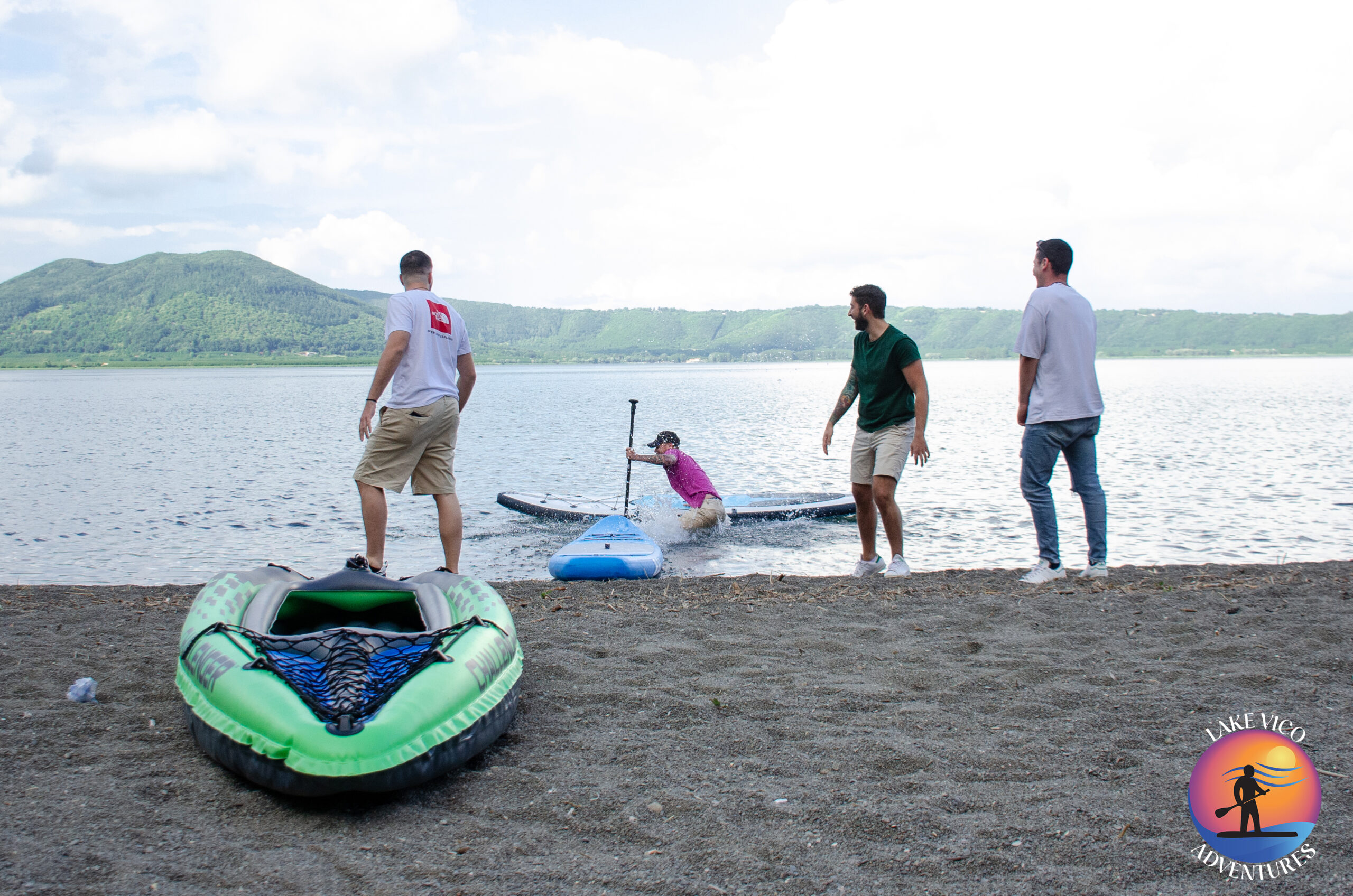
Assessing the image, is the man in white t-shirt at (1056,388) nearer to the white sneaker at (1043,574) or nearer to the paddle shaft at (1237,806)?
the white sneaker at (1043,574)

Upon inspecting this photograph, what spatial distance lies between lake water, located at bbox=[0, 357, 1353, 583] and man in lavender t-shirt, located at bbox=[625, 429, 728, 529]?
240 mm

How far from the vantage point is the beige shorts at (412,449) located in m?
6.08

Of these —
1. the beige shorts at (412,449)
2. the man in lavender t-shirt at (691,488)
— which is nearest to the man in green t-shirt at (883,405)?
the beige shorts at (412,449)

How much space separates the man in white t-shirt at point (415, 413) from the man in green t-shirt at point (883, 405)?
311 cm

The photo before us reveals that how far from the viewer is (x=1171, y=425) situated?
3039cm

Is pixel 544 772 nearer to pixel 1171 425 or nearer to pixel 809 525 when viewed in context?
pixel 809 525

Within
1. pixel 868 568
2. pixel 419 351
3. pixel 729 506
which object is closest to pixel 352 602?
pixel 419 351

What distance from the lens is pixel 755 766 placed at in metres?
3.33

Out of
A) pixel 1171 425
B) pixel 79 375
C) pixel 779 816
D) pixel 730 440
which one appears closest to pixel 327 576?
pixel 779 816

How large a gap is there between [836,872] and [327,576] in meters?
3.01

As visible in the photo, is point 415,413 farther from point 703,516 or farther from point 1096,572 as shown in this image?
point 703,516

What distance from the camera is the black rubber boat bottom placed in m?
2.92

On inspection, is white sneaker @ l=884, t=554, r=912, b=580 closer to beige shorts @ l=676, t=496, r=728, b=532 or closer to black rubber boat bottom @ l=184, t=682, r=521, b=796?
beige shorts @ l=676, t=496, r=728, b=532

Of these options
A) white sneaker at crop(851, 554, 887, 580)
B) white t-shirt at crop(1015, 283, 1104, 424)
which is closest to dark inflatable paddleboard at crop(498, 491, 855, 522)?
white sneaker at crop(851, 554, 887, 580)
